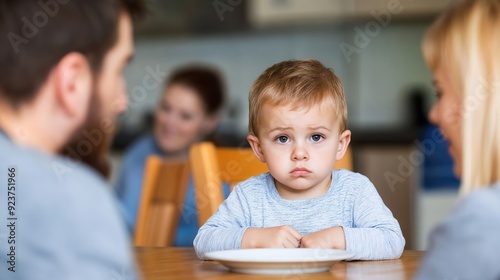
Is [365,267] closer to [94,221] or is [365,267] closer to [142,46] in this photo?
[94,221]

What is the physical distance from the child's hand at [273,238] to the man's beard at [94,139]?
0.91ft

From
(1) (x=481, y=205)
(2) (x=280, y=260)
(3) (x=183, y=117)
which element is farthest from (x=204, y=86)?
(1) (x=481, y=205)

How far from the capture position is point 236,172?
1.67 m

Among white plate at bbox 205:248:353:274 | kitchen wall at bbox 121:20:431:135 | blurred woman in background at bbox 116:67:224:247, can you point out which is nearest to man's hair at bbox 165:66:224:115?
blurred woman in background at bbox 116:67:224:247

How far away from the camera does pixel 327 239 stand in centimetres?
122

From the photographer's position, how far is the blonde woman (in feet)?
2.62

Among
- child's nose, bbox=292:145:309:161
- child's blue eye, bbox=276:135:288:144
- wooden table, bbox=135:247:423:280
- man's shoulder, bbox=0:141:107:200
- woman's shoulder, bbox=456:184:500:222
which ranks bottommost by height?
wooden table, bbox=135:247:423:280

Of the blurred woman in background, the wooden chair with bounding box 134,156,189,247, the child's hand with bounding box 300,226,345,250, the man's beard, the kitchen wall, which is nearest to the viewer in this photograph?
the man's beard

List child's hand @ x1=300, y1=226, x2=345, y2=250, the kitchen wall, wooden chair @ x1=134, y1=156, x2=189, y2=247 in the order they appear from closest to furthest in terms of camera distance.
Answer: child's hand @ x1=300, y1=226, x2=345, y2=250
wooden chair @ x1=134, y1=156, x2=189, y2=247
the kitchen wall

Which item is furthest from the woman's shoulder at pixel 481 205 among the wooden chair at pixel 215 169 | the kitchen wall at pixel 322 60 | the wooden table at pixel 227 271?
the kitchen wall at pixel 322 60

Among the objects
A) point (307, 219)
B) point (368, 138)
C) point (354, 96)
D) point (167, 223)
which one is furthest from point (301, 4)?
point (307, 219)

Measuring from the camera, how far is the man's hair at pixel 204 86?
3.00 metres

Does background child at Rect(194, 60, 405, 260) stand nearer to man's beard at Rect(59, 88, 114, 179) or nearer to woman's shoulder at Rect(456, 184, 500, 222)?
man's beard at Rect(59, 88, 114, 179)

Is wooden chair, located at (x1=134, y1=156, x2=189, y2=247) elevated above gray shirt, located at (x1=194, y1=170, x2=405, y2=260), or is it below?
above
